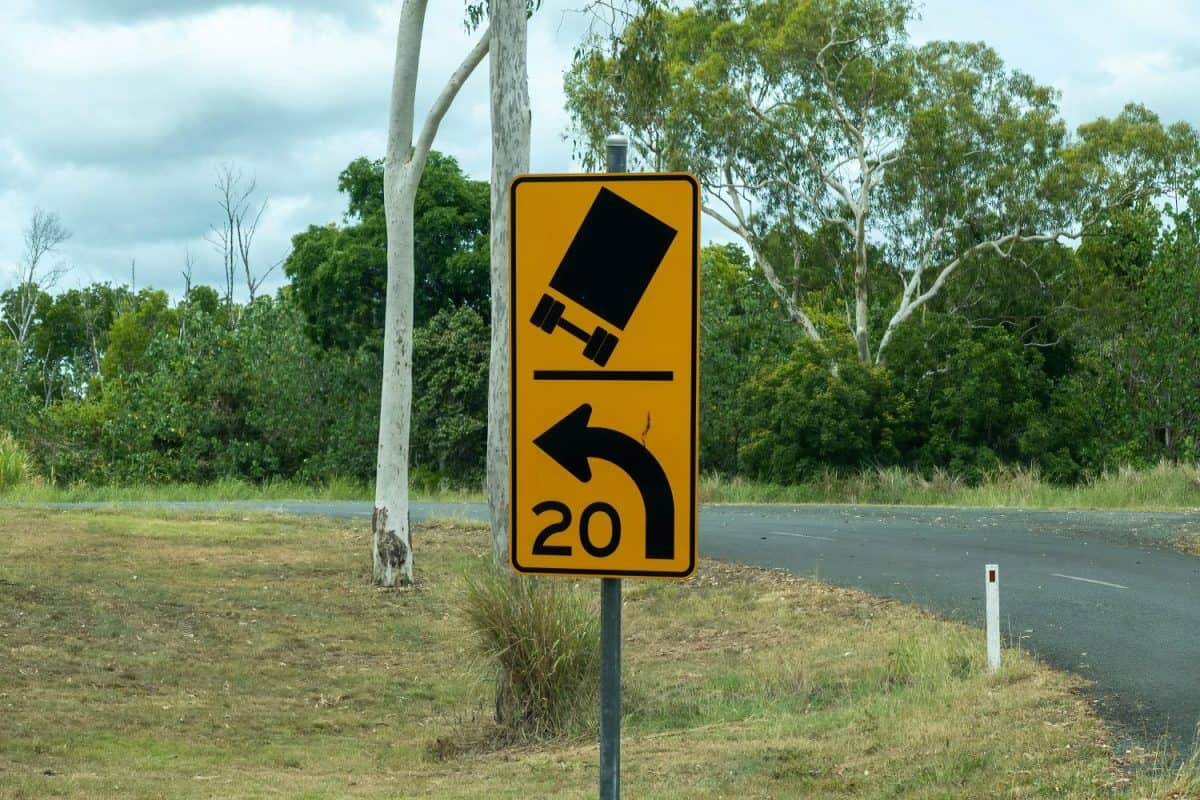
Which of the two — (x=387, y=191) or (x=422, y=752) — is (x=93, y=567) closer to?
(x=387, y=191)

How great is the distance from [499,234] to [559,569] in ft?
25.8

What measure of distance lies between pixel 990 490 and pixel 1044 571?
1546 centimetres

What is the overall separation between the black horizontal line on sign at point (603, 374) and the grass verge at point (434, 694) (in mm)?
3977

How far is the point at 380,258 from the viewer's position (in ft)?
133

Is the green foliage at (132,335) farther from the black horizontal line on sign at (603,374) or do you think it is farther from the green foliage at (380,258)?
the black horizontal line on sign at (603,374)

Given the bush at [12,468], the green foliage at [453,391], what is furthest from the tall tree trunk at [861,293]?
the bush at [12,468]

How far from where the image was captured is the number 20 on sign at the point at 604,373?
403 centimetres

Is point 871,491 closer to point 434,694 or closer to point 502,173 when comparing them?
point 434,694

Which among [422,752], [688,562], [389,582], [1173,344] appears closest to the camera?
[688,562]

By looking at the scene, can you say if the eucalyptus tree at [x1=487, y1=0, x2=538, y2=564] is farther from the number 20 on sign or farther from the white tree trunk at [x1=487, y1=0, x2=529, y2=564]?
the number 20 on sign

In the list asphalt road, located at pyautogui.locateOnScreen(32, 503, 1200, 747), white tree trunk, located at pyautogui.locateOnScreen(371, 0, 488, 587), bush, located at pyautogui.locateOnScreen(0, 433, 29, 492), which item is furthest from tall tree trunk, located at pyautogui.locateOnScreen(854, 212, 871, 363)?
white tree trunk, located at pyautogui.locateOnScreen(371, 0, 488, 587)

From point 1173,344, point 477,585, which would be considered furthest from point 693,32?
point 477,585

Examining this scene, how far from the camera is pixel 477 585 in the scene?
1064 centimetres

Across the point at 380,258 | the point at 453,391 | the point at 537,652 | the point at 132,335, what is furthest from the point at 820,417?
the point at 132,335
